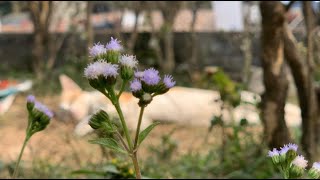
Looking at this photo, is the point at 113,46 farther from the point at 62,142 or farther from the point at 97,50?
the point at 62,142

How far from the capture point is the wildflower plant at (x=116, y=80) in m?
0.96

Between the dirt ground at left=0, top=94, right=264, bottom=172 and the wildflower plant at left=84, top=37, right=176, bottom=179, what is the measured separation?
1.87 m

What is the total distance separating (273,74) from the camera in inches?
111

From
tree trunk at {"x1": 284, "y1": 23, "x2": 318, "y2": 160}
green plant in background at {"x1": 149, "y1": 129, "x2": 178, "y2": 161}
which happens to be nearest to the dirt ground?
green plant in background at {"x1": 149, "y1": 129, "x2": 178, "y2": 161}

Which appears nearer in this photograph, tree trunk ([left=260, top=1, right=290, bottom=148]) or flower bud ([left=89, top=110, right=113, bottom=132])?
flower bud ([left=89, top=110, right=113, bottom=132])

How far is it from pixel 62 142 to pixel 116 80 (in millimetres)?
2702

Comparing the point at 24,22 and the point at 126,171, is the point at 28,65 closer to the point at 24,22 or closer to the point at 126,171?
the point at 24,22

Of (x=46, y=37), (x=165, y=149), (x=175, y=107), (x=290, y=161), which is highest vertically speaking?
(x=46, y=37)

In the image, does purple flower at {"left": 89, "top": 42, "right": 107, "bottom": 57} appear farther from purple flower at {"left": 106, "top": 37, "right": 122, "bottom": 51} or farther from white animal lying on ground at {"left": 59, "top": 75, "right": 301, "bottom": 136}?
white animal lying on ground at {"left": 59, "top": 75, "right": 301, "bottom": 136}

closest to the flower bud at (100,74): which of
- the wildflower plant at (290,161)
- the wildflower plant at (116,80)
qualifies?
the wildflower plant at (116,80)

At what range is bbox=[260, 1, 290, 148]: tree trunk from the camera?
273 cm

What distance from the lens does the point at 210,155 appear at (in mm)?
3199

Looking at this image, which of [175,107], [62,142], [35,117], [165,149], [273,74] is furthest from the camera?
[175,107]

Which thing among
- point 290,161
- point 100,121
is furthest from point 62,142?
point 290,161
